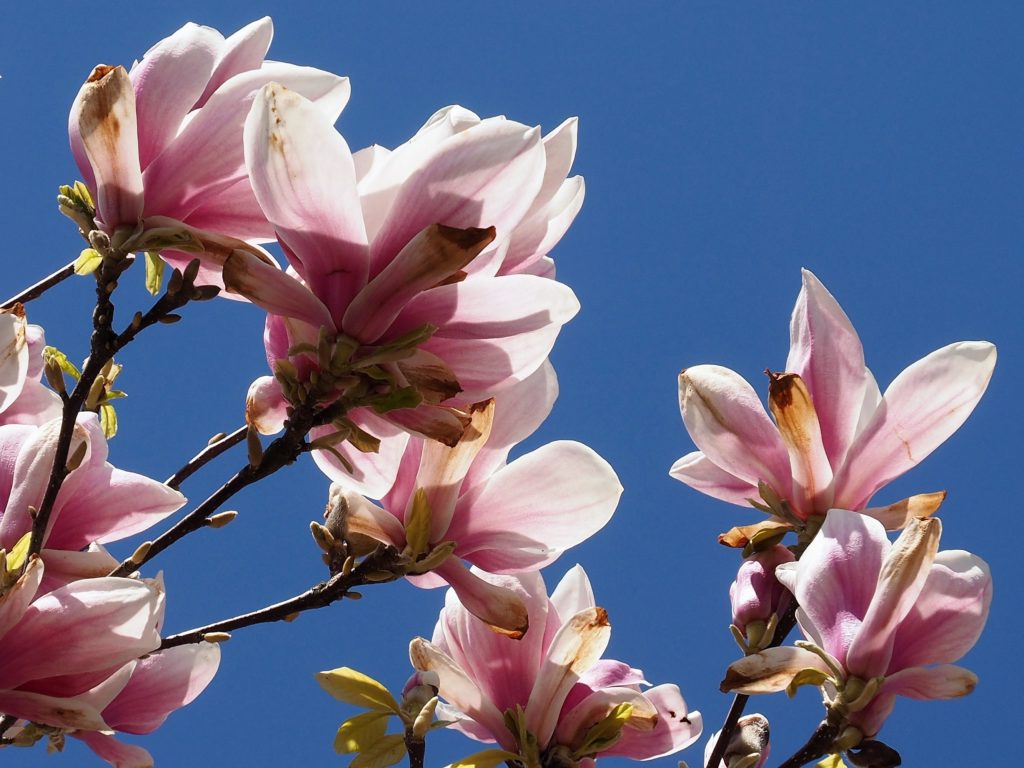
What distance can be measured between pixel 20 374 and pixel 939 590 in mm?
721

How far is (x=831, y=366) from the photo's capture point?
968 mm

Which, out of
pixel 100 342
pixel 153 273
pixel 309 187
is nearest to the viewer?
pixel 309 187

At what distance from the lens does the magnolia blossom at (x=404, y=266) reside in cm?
67

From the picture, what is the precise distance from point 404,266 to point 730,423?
40cm

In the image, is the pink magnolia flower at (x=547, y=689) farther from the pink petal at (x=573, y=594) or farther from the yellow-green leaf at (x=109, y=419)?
the yellow-green leaf at (x=109, y=419)

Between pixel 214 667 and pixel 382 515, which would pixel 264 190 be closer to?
pixel 382 515

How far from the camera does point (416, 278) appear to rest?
0.69 meters

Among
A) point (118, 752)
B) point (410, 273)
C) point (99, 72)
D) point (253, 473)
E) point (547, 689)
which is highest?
point (99, 72)

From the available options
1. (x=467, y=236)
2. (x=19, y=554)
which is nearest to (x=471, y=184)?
(x=467, y=236)

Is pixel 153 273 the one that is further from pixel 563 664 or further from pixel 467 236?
pixel 563 664

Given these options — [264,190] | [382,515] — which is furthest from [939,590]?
[264,190]

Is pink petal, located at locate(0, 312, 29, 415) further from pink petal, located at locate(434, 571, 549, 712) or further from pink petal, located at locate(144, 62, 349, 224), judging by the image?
pink petal, located at locate(434, 571, 549, 712)

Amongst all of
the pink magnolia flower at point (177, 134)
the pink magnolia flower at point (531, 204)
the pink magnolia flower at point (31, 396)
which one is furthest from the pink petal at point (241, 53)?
the pink magnolia flower at point (31, 396)

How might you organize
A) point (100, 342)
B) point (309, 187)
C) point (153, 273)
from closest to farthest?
point (309, 187) < point (100, 342) < point (153, 273)
